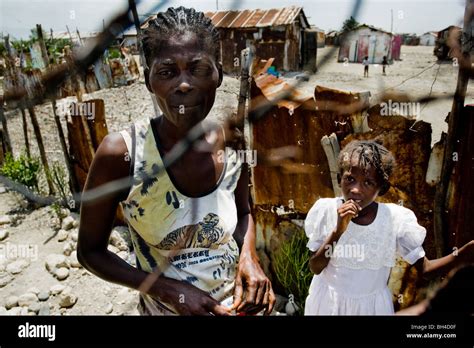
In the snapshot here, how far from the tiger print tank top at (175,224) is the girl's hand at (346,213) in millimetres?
456

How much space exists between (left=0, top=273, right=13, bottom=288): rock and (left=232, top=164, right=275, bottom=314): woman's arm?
2.68 meters

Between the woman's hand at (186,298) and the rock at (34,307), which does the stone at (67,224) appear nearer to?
the rock at (34,307)

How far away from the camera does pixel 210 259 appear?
1.17 meters

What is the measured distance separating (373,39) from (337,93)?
20.3 m

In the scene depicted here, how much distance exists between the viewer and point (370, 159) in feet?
4.91

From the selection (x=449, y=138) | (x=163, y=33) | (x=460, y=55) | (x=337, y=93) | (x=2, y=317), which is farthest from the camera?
(x=337, y=93)

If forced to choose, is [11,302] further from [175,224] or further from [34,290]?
[175,224]

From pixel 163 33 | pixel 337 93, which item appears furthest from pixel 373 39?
pixel 163 33

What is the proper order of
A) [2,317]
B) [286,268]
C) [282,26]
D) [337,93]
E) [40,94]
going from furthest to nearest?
[282,26], [286,268], [337,93], [2,317], [40,94]

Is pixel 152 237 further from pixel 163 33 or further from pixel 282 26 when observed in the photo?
pixel 282 26

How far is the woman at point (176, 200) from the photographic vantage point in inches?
40.2

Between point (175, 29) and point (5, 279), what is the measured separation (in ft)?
9.97

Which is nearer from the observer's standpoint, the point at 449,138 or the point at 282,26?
the point at 449,138

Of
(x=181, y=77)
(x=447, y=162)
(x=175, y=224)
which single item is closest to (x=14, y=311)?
(x=175, y=224)
